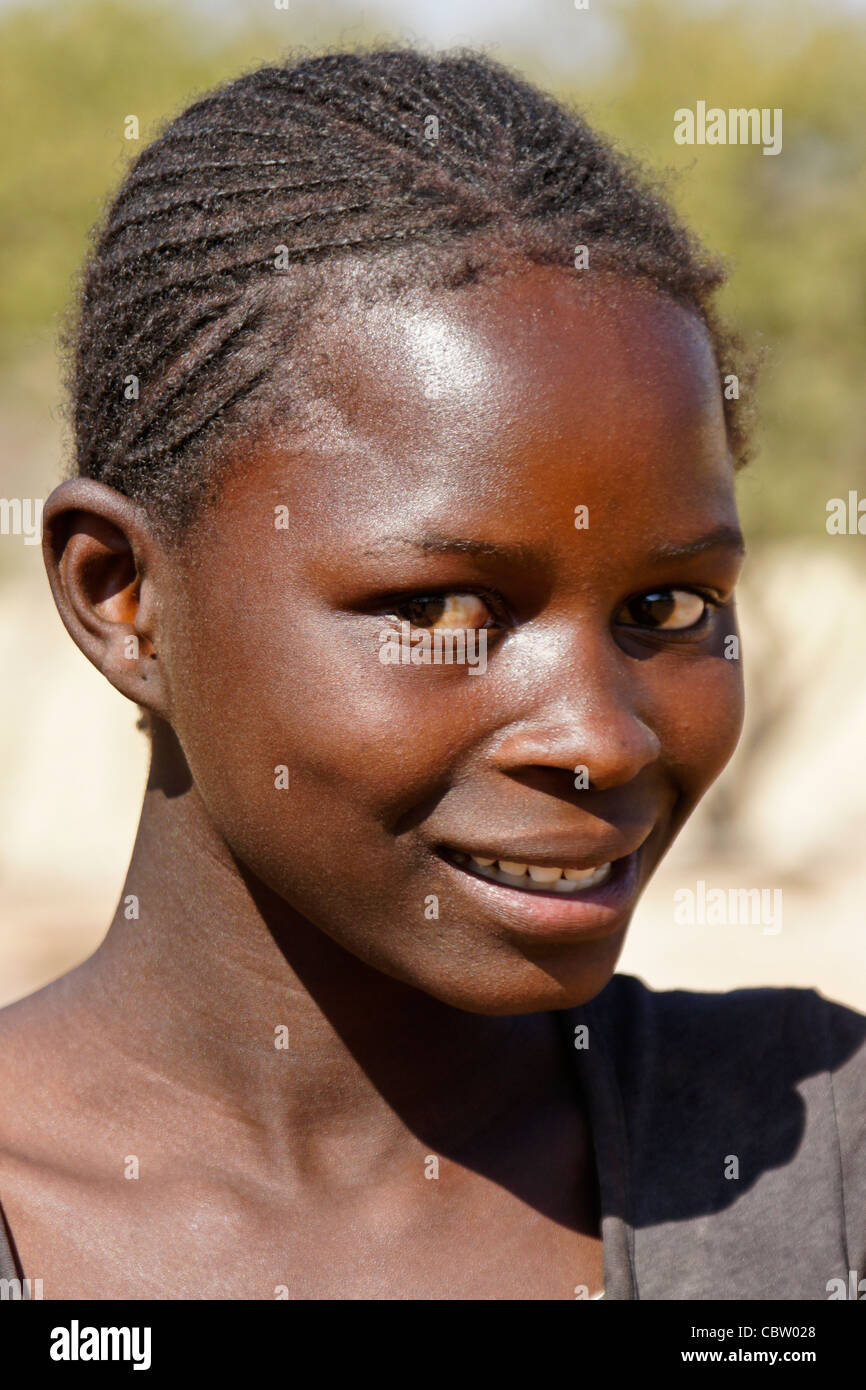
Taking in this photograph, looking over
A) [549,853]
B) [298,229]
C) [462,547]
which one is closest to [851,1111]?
[549,853]

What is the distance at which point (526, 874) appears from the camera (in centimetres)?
195

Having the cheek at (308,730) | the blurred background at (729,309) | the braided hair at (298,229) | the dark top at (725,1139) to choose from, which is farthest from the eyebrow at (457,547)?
the blurred background at (729,309)

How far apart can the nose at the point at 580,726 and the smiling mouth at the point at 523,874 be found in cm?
14

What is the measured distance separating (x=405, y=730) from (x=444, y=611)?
16cm

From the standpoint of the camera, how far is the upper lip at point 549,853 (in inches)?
74.5

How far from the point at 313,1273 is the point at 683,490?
1178 millimetres

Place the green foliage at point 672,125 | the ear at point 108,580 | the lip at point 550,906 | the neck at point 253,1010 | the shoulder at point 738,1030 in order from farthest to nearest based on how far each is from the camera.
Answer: the green foliage at point 672,125
the shoulder at point 738,1030
the neck at point 253,1010
the ear at point 108,580
the lip at point 550,906

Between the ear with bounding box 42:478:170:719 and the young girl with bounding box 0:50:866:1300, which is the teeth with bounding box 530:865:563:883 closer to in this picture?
the young girl with bounding box 0:50:866:1300

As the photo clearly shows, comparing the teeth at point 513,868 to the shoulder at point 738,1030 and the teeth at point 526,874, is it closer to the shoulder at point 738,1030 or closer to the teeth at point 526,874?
the teeth at point 526,874

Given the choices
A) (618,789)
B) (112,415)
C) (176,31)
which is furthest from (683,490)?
(176,31)

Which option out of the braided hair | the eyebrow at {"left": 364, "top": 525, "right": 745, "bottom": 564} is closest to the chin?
the eyebrow at {"left": 364, "top": 525, "right": 745, "bottom": 564}

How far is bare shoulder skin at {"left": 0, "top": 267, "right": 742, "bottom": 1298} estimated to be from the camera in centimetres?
184

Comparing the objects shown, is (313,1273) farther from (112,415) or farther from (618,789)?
(112,415)

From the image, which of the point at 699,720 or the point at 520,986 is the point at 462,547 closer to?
the point at 699,720
